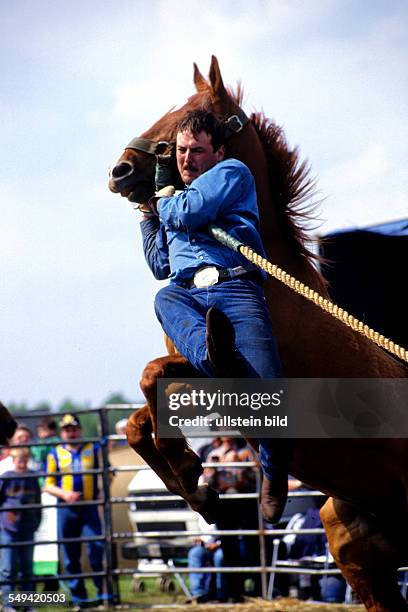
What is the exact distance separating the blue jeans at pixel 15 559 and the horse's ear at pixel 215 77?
5729mm

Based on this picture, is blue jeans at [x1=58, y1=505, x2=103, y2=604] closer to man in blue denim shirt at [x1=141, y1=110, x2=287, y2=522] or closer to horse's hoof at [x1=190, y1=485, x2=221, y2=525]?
horse's hoof at [x1=190, y1=485, x2=221, y2=525]

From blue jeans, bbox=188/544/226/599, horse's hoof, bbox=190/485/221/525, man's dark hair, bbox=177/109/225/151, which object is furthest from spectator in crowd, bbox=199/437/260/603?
man's dark hair, bbox=177/109/225/151

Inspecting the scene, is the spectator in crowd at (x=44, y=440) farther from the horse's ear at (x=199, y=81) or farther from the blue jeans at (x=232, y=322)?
the blue jeans at (x=232, y=322)

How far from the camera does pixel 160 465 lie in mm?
4242

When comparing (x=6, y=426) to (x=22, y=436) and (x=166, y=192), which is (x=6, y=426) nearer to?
(x=166, y=192)

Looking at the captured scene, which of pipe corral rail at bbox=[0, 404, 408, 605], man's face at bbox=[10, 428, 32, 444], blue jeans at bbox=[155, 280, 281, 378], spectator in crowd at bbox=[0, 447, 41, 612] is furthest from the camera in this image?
man's face at bbox=[10, 428, 32, 444]

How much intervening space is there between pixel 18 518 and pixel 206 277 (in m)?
5.90

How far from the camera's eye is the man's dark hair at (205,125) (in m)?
4.04

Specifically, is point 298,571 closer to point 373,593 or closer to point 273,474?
point 373,593

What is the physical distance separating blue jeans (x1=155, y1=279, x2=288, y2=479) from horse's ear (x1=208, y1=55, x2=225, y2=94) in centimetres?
114

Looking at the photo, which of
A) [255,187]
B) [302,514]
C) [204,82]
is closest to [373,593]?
[255,187]

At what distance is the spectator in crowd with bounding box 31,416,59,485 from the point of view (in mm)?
9102

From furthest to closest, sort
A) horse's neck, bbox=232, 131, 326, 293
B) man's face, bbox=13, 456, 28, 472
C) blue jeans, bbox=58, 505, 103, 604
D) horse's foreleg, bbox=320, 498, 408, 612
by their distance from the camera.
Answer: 1. man's face, bbox=13, 456, 28, 472
2. blue jeans, bbox=58, 505, 103, 604
3. horse's foreleg, bbox=320, 498, 408, 612
4. horse's neck, bbox=232, 131, 326, 293

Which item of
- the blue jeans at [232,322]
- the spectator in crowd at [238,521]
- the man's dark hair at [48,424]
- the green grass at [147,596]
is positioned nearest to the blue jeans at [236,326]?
the blue jeans at [232,322]
